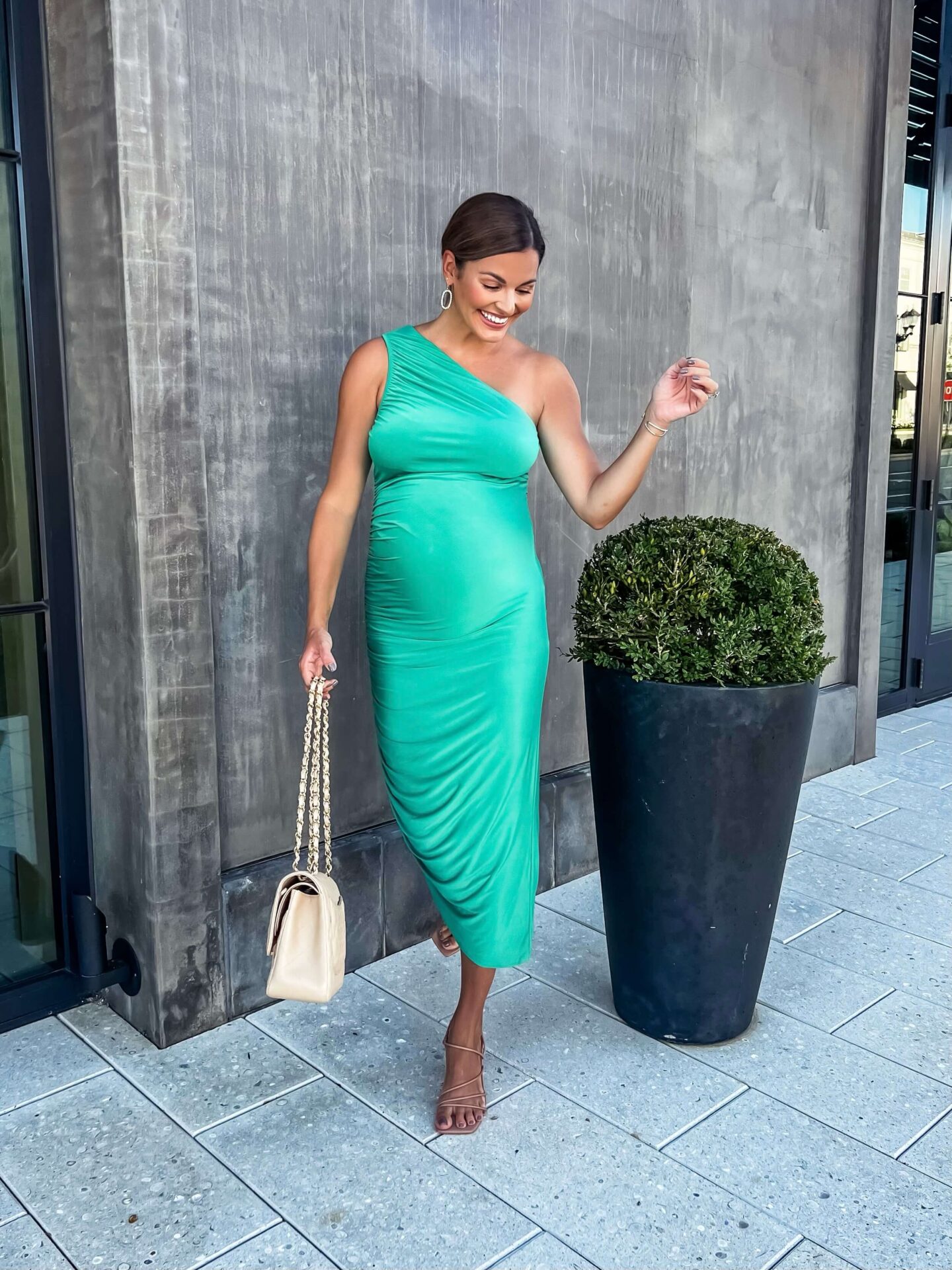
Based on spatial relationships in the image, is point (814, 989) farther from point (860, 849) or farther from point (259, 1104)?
point (259, 1104)

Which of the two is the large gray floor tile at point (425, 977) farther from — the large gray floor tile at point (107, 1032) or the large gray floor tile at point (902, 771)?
the large gray floor tile at point (902, 771)

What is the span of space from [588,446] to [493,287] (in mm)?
471

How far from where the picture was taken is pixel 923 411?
6457 millimetres

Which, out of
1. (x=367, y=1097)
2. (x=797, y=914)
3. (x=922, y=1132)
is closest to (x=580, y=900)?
(x=797, y=914)

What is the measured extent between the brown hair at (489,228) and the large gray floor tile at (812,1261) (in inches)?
86.0

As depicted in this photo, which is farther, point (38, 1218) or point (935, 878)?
point (935, 878)

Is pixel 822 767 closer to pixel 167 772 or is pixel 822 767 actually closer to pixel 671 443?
pixel 671 443

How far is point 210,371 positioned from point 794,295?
3.03m

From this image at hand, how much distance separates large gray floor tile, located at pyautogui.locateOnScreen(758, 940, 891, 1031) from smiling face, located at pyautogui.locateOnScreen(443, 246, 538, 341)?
6.71ft

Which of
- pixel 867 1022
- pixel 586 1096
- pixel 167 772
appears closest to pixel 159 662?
pixel 167 772

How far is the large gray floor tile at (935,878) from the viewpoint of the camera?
404 cm

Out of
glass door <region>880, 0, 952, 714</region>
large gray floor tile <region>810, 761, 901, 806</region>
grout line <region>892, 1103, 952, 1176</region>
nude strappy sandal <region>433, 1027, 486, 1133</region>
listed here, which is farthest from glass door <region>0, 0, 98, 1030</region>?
glass door <region>880, 0, 952, 714</region>

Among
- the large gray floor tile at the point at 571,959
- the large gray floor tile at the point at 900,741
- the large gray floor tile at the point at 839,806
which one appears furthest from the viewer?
the large gray floor tile at the point at 900,741

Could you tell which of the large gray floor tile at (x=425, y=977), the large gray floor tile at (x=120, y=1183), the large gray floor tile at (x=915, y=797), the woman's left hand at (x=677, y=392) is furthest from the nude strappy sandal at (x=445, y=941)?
the large gray floor tile at (x=915, y=797)
